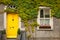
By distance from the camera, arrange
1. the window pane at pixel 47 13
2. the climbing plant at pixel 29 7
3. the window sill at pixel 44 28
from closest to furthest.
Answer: the climbing plant at pixel 29 7
the window sill at pixel 44 28
the window pane at pixel 47 13

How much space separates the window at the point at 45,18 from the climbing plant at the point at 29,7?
0.46 metres

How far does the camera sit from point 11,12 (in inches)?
925

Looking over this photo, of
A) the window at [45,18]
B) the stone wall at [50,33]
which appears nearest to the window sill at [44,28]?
the window at [45,18]

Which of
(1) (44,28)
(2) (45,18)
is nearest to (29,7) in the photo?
(2) (45,18)

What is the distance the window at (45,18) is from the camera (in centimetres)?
2311

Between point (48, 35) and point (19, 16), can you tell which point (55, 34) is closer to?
point (48, 35)

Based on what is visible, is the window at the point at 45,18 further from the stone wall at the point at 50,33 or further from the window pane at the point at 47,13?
the stone wall at the point at 50,33

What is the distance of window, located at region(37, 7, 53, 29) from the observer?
910 inches

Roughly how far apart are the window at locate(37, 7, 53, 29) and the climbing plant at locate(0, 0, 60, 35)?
463 mm

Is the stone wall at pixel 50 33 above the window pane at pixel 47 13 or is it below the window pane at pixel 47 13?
below

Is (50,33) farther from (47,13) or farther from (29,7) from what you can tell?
(29,7)

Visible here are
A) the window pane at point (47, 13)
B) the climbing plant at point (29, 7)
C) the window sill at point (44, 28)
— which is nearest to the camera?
the climbing plant at point (29, 7)

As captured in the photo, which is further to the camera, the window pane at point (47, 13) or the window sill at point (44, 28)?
the window pane at point (47, 13)

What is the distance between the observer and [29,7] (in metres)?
22.7
